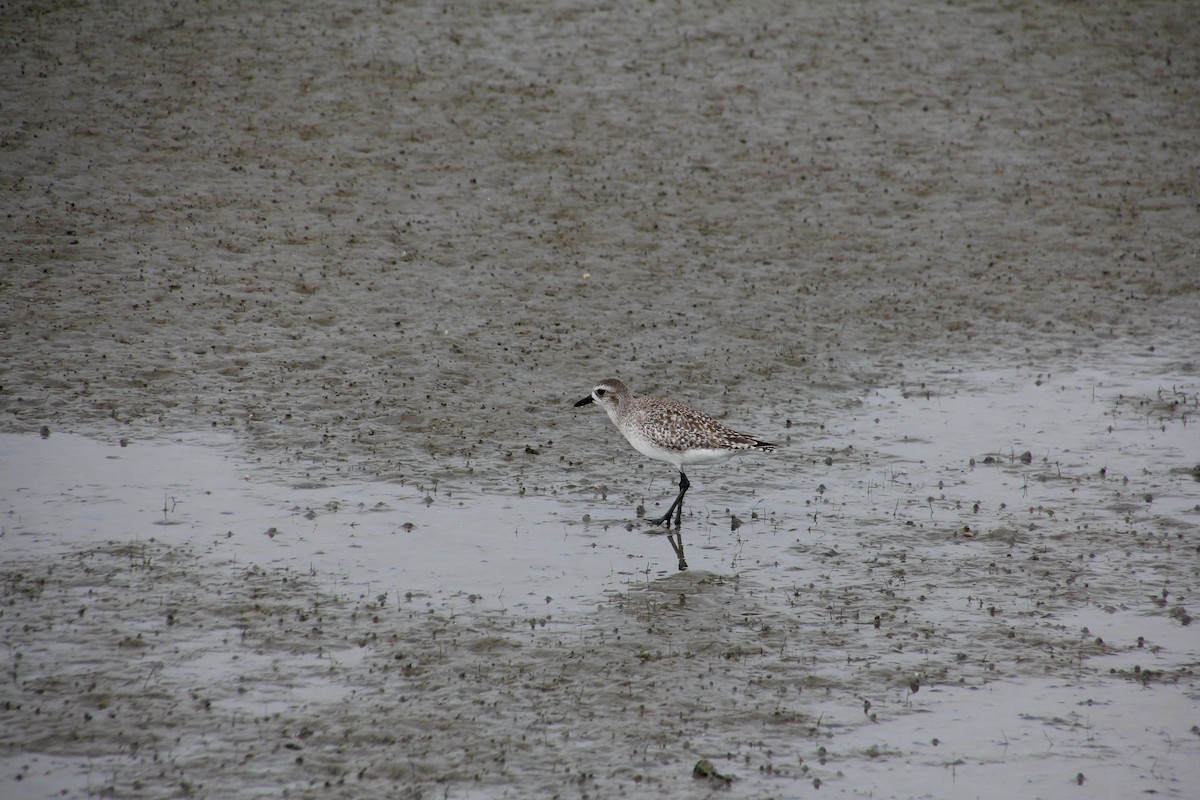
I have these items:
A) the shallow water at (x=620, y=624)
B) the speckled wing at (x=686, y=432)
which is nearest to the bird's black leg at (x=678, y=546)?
the shallow water at (x=620, y=624)

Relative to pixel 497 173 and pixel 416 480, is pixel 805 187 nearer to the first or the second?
pixel 497 173

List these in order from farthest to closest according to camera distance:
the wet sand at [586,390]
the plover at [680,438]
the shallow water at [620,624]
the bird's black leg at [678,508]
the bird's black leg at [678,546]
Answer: the plover at [680,438] → the bird's black leg at [678,508] → the bird's black leg at [678,546] → the wet sand at [586,390] → the shallow water at [620,624]

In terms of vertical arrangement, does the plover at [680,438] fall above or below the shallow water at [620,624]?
above

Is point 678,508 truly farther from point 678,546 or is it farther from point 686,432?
point 686,432

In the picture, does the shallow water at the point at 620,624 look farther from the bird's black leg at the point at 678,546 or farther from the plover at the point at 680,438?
the plover at the point at 680,438

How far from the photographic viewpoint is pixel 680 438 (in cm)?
1260

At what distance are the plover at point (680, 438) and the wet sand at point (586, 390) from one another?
63cm

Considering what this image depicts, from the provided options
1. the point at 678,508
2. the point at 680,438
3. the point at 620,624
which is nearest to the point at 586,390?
the point at 680,438

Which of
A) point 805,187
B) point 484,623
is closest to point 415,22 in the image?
point 805,187

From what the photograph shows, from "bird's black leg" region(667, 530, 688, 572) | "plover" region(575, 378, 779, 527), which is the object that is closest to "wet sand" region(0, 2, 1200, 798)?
"bird's black leg" region(667, 530, 688, 572)

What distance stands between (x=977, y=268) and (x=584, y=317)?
6.04 m

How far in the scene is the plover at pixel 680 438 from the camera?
12602 mm

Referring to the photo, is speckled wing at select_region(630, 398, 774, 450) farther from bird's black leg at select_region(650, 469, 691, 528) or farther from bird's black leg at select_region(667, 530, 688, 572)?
bird's black leg at select_region(667, 530, 688, 572)

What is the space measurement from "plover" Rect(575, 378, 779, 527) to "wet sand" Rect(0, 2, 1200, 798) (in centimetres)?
63
